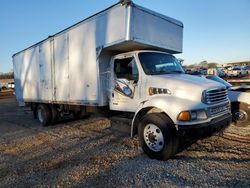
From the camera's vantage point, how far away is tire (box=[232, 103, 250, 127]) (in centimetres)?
759

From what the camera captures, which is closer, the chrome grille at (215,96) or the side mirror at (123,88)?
the chrome grille at (215,96)

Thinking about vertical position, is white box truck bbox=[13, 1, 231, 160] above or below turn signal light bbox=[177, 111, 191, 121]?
above

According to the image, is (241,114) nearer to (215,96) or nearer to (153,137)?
(215,96)

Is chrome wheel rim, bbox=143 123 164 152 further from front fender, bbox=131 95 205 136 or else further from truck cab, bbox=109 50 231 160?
front fender, bbox=131 95 205 136

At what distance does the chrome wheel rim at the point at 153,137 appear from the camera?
5238 mm

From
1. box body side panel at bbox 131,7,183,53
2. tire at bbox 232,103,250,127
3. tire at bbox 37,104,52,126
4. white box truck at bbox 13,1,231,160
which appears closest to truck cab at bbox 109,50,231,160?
white box truck at bbox 13,1,231,160

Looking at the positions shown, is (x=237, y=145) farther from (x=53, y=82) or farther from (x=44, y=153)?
(x=53, y=82)

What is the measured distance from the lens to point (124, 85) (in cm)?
641

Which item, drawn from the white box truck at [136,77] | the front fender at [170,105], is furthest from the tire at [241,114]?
the front fender at [170,105]

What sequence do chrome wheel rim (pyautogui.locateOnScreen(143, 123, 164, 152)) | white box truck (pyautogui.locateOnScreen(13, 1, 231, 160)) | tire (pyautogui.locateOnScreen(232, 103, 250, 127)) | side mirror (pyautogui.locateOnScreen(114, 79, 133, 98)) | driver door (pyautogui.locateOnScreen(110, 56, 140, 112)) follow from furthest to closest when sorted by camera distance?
tire (pyautogui.locateOnScreen(232, 103, 250, 127)), side mirror (pyautogui.locateOnScreen(114, 79, 133, 98)), driver door (pyautogui.locateOnScreen(110, 56, 140, 112)), chrome wheel rim (pyautogui.locateOnScreen(143, 123, 164, 152)), white box truck (pyautogui.locateOnScreen(13, 1, 231, 160))

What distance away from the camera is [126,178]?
4410 mm

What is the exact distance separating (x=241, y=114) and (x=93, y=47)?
5075mm

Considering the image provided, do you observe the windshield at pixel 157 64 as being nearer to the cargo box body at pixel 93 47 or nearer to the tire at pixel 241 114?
the cargo box body at pixel 93 47

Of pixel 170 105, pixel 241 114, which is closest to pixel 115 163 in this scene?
pixel 170 105
